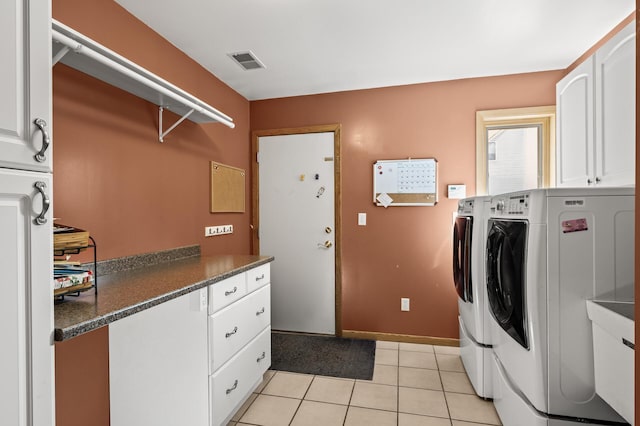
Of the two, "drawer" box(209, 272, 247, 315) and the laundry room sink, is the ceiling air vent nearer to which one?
"drawer" box(209, 272, 247, 315)

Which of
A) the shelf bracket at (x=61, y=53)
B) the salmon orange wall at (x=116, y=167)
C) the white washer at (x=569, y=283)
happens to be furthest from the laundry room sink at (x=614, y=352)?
the shelf bracket at (x=61, y=53)

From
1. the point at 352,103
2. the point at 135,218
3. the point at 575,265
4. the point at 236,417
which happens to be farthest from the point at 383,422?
the point at 352,103

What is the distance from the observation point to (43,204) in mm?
938

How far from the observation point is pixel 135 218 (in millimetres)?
2090

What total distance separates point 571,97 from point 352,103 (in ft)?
5.82

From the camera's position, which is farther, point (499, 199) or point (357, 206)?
point (357, 206)

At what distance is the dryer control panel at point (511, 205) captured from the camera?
1.60m

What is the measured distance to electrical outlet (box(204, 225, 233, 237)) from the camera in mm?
2795

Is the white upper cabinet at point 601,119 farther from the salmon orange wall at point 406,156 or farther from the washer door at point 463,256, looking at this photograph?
the salmon orange wall at point 406,156

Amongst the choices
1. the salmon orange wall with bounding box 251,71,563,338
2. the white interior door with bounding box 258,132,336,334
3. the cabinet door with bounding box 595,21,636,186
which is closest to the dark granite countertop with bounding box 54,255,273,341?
the white interior door with bounding box 258,132,336,334

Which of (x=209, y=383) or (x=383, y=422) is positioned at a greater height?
(x=209, y=383)

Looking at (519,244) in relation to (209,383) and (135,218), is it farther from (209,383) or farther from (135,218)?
(135,218)

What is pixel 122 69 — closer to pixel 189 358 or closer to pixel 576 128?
pixel 189 358

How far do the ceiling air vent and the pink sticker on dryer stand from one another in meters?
2.31
